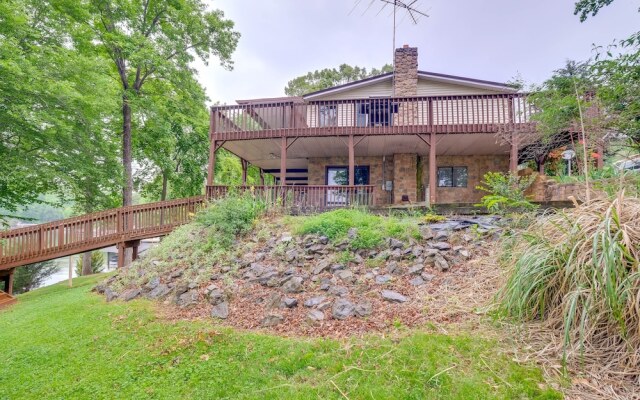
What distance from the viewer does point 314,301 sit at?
12.8ft

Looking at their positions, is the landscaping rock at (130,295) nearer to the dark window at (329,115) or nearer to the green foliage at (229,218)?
the green foliage at (229,218)

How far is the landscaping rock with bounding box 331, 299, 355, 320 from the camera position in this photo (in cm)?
351

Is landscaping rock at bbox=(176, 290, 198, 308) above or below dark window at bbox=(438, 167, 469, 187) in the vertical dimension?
below

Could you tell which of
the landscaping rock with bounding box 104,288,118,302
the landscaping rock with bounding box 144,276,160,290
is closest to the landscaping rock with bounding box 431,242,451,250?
the landscaping rock with bounding box 144,276,160,290

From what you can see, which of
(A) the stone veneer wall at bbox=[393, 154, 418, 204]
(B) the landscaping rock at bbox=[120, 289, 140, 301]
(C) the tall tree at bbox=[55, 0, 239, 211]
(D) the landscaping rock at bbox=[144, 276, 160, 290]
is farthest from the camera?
(A) the stone veneer wall at bbox=[393, 154, 418, 204]

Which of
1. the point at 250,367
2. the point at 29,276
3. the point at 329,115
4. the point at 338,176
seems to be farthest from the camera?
the point at 29,276

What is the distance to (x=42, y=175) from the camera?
937 centimetres

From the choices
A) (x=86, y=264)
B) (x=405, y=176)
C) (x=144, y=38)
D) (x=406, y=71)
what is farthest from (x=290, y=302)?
(x=86, y=264)

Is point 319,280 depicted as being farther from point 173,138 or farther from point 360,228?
point 173,138

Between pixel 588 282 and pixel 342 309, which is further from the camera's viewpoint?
pixel 342 309

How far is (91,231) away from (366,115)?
31.1 ft

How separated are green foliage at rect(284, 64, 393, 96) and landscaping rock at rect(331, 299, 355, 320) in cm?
2503

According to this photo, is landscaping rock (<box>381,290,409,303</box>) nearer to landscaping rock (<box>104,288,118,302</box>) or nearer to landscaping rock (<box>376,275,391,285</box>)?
landscaping rock (<box>376,275,391,285</box>)

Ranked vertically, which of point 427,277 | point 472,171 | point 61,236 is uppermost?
point 472,171
